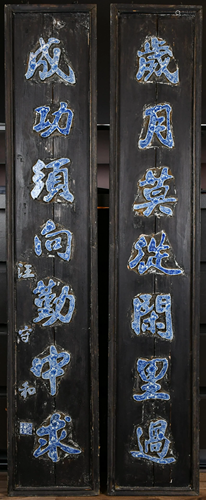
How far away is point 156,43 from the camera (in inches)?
75.3

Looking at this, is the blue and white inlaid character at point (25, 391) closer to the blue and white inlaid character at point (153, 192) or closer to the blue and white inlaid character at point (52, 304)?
the blue and white inlaid character at point (52, 304)

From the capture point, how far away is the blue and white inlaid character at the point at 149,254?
6.34 feet

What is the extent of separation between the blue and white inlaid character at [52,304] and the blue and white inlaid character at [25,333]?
0.07 m

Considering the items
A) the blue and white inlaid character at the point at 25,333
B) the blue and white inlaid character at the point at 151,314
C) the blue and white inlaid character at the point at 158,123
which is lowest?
the blue and white inlaid character at the point at 25,333

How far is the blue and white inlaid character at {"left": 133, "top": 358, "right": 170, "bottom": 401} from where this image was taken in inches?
76.1

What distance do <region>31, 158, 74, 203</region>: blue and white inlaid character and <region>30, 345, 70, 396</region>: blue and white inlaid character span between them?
0.72m

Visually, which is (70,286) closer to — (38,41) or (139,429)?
(139,429)

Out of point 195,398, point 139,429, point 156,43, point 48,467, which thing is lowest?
point 48,467

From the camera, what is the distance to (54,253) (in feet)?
6.33

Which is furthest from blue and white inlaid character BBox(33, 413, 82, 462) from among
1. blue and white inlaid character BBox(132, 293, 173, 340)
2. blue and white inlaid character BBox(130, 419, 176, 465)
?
blue and white inlaid character BBox(132, 293, 173, 340)

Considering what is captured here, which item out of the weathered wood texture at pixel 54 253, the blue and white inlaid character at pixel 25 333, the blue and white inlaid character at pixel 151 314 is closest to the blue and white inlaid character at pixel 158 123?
the weathered wood texture at pixel 54 253

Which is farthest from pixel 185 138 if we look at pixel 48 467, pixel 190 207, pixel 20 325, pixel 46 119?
pixel 48 467

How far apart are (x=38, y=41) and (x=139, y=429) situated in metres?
1.88

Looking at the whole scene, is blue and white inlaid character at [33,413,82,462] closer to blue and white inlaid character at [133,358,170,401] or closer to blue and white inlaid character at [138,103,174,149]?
blue and white inlaid character at [133,358,170,401]
